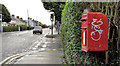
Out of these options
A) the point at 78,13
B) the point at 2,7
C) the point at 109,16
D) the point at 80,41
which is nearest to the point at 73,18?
the point at 78,13

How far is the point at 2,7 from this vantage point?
5294 centimetres

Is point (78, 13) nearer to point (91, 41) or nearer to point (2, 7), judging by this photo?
point (91, 41)

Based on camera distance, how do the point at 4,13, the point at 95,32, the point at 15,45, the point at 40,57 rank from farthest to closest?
the point at 4,13 < the point at 15,45 < the point at 40,57 < the point at 95,32

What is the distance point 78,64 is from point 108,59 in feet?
2.67

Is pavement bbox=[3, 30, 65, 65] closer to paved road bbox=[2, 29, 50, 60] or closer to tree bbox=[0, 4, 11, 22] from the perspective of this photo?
paved road bbox=[2, 29, 50, 60]

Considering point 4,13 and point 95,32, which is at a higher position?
point 4,13

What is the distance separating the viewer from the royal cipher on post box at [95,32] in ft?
10.4

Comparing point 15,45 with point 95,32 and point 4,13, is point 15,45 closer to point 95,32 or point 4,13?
point 95,32

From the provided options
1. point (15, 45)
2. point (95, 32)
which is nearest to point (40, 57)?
point (95, 32)

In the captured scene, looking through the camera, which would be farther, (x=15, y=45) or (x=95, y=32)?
(x=15, y=45)

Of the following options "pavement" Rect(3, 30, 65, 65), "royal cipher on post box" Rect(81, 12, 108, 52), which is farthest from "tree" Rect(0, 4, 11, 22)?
"royal cipher on post box" Rect(81, 12, 108, 52)

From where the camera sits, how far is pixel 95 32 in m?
3.18

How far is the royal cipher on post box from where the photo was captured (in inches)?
125

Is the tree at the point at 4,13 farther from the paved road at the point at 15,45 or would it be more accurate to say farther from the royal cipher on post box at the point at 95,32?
the royal cipher on post box at the point at 95,32
